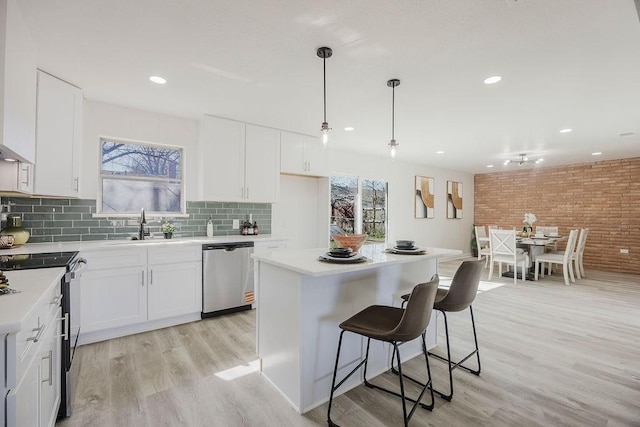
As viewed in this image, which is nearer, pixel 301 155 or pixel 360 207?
pixel 301 155

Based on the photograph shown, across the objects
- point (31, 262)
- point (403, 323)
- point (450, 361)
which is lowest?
point (450, 361)

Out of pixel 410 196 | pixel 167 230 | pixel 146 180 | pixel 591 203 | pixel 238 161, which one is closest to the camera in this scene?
pixel 167 230

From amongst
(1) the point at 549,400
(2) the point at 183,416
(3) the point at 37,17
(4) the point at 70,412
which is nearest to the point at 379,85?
(3) the point at 37,17

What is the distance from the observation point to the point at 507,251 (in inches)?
213

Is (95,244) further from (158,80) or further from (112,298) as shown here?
(158,80)

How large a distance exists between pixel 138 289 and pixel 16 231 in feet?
3.59

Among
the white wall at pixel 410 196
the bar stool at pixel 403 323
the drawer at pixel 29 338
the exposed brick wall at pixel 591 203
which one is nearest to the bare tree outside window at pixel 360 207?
the white wall at pixel 410 196

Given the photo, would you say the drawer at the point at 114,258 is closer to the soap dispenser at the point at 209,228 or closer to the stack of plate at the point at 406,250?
the soap dispenser at the point at 209,228

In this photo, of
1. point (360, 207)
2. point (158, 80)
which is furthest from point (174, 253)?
point (360, 207)

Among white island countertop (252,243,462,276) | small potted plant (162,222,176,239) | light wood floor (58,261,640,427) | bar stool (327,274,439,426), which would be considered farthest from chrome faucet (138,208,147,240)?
bar stool (327,274,439,426)

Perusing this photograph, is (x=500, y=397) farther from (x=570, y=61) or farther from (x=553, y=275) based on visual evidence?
(x=553, y=275)

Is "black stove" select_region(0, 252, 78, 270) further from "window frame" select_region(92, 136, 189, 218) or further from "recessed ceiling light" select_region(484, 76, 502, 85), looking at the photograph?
"recessed ceiling light" select_region(484, 76, 502, 85)

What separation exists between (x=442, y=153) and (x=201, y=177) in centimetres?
443

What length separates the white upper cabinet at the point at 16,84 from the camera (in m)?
1.55
